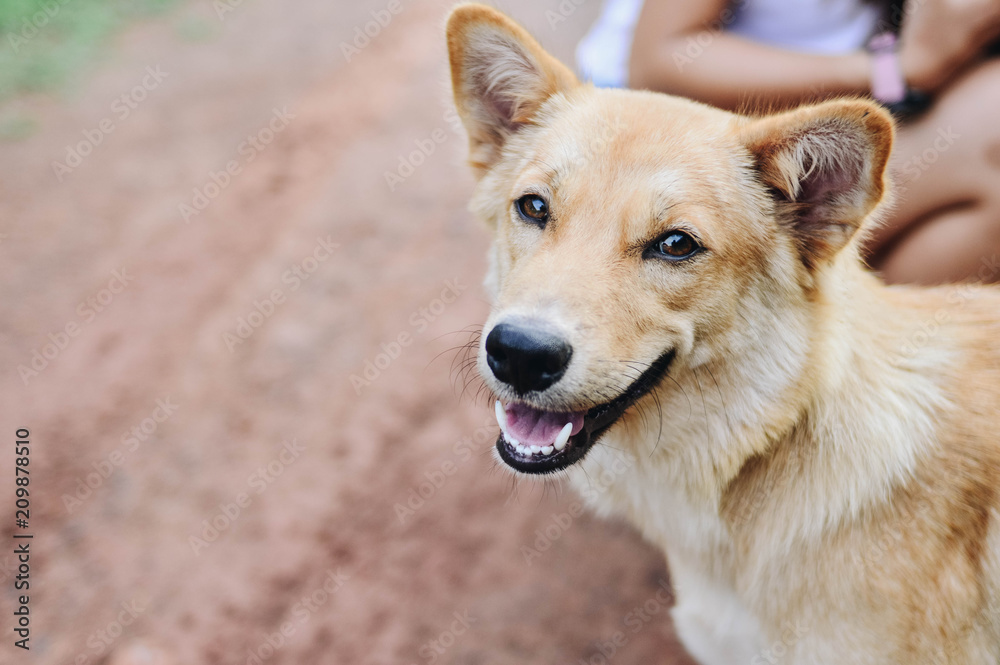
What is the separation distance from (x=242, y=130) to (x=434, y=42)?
84.8 inches

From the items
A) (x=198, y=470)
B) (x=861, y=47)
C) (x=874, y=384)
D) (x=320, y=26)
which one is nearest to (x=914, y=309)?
(x=874, y=384)

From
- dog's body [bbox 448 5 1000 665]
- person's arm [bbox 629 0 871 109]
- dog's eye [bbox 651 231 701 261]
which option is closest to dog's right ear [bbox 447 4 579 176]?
dog's body [bbox 448 5 1000 665]

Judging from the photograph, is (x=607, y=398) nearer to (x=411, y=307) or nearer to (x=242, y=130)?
(x=411, y=307)

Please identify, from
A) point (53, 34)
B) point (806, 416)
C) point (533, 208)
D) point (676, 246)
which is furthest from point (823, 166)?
point (53, 34)

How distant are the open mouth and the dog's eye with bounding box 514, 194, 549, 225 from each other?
2.23ft

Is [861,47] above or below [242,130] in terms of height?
above

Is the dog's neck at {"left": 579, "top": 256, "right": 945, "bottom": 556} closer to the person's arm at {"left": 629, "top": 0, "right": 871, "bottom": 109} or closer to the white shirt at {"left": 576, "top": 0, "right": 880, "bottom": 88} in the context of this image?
the person's arm at {"left": 629, "top": 0, "right": 871, "bottom": 109}

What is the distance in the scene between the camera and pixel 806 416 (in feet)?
7.78

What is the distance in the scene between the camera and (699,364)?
2383mm

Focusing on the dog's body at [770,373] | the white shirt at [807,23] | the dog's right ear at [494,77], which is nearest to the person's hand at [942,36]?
the white shirt at [807,23]

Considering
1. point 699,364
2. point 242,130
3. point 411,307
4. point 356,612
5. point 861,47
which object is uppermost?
point 861,47

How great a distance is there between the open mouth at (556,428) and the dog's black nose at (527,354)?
0.25m

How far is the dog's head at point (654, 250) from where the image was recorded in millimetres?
2119

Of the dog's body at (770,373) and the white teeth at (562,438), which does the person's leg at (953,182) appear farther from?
the white teeth at (562,438)
